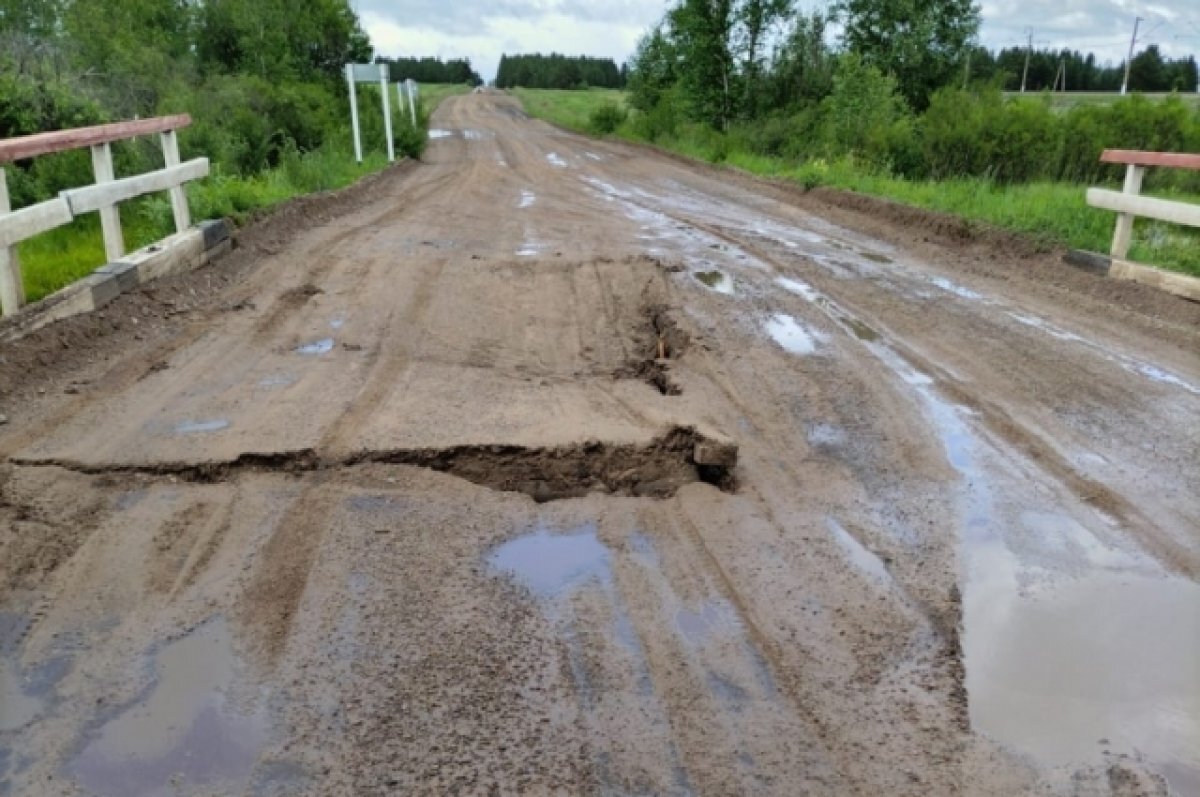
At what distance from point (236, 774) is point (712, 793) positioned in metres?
1.26

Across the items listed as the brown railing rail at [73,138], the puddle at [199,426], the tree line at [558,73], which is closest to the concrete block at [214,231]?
the brown railing rail at [73,138]

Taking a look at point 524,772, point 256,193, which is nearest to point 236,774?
point 524,772

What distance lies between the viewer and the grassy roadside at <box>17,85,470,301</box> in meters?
7.24

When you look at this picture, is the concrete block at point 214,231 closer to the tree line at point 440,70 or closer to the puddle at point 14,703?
→ the puddle at point 14,703

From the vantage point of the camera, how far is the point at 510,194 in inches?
585

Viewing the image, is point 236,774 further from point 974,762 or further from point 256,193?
point 256,193

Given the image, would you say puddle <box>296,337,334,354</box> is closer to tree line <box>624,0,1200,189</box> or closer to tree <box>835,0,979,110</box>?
tree line <box>624,0,1200,189</box>

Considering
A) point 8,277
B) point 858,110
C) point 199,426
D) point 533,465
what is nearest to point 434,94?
point 858,110

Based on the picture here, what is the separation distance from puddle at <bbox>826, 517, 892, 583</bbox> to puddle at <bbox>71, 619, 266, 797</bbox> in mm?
2211

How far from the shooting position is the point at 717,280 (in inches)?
324

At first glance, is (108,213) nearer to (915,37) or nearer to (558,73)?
(915,37)

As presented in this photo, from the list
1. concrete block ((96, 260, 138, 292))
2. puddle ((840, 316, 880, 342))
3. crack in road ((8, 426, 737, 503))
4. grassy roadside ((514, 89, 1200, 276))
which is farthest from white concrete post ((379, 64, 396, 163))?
crack in road ((8, 426, 737, 503))

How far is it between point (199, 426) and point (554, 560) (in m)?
2.18

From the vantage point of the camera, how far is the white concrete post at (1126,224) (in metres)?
8.59
